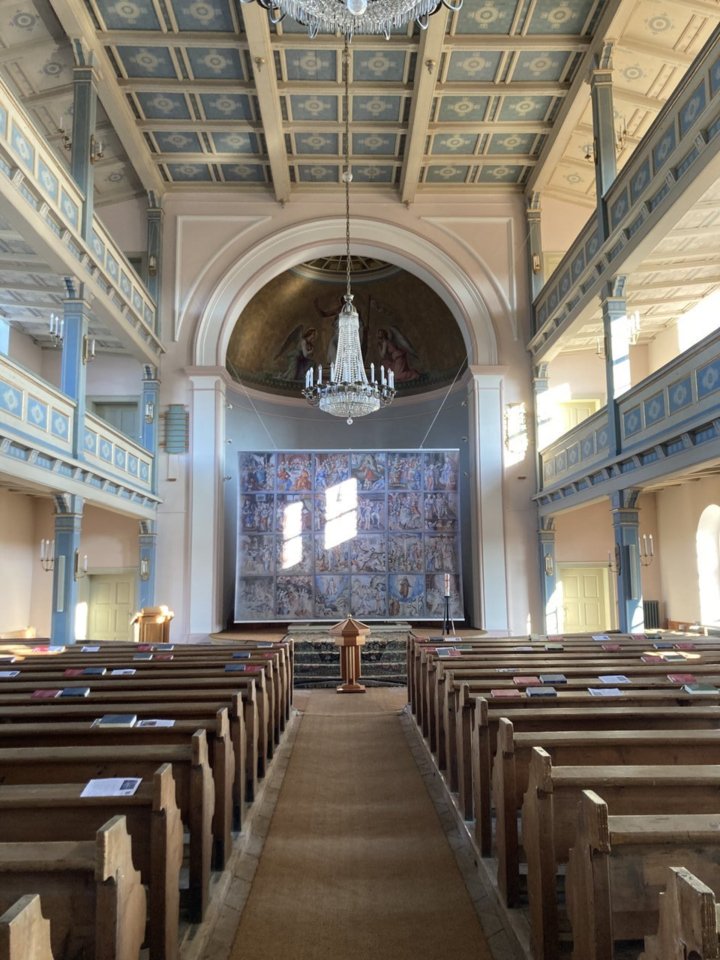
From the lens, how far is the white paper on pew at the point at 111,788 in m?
2.49

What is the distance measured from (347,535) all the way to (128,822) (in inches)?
529

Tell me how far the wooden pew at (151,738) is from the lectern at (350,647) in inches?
263

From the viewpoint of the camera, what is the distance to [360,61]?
12.1m

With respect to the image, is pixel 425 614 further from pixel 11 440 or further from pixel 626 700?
pixel 626 700

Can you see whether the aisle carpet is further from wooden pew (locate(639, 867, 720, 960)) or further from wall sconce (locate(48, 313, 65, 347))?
wall sconce (locate(48, 313, 65, 347))

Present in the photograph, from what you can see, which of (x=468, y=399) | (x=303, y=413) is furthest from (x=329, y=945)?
(x=303, y=413)

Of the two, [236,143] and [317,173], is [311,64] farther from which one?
[317,173]

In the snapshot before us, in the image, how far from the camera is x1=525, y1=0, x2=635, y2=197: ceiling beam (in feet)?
34.8

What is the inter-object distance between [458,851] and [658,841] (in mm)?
2344

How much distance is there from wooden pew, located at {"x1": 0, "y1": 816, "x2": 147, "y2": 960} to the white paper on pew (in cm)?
47

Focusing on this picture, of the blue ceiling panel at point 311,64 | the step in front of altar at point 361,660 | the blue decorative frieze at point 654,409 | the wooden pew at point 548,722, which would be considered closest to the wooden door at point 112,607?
the step in front of altar at point 361,660

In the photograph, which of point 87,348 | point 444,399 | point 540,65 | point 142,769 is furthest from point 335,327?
point 142,769

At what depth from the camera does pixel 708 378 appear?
26.8ft

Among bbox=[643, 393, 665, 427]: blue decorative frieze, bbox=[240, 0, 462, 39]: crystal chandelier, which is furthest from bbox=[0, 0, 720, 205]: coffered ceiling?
bbox=[643, 393, 665, 427]: blue decorative frieze
